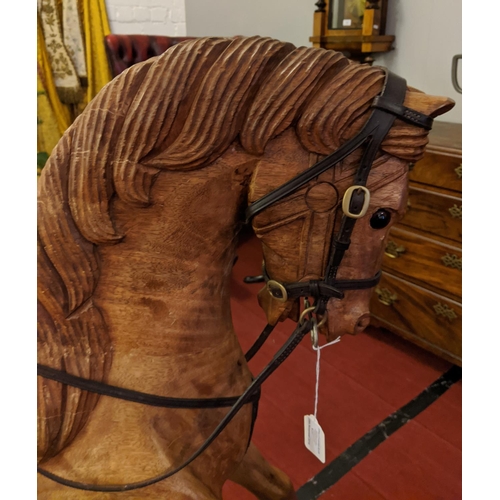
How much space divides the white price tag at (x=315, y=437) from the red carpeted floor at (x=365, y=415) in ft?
1.55

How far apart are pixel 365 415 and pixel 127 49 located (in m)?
1.81

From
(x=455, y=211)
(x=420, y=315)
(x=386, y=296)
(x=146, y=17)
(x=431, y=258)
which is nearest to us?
(x=455, y=211)

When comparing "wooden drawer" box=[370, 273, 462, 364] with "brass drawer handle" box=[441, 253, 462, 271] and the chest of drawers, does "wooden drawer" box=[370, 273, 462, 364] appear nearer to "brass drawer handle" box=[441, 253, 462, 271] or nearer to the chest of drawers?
the chest of drawers

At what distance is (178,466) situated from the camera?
24.0 inches

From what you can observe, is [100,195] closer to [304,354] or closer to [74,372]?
[74,372]

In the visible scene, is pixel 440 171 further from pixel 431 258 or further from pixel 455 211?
pixel 431 258

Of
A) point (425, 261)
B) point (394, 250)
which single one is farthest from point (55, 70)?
point (425, 261)

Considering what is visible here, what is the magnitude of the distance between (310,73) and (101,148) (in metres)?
0.25

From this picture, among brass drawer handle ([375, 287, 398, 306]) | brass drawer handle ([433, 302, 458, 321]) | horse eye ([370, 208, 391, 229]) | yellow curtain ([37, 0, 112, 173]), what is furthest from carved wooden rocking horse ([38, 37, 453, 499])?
yellow curtain ([37, 0, 112, 173])

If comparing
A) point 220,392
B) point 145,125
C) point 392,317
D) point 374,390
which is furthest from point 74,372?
point 392,317

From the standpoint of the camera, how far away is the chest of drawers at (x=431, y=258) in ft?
5.03

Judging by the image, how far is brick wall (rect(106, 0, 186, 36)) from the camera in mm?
2473

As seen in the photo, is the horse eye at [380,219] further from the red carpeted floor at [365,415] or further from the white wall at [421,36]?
the white wall at [421,36]

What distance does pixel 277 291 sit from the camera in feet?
1.99
